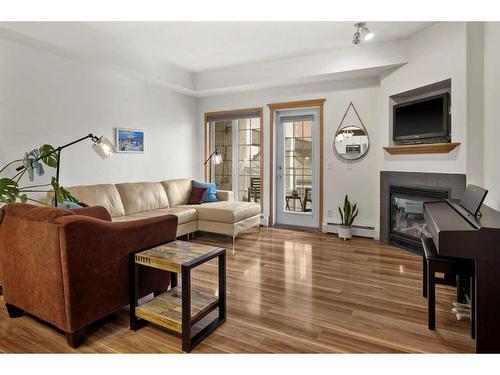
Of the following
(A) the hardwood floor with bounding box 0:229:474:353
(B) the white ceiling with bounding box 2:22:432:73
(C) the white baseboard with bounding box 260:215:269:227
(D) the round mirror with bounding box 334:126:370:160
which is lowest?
(A) the hardwood floor with bounding box 0:229:474:353

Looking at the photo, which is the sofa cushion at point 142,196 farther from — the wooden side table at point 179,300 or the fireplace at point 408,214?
the fireplace at point 408,214

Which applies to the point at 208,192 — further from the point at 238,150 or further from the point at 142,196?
the point at 238,150

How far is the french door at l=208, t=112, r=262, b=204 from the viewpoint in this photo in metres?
5.57

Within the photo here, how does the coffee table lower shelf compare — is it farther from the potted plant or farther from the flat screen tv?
the flat screen tv

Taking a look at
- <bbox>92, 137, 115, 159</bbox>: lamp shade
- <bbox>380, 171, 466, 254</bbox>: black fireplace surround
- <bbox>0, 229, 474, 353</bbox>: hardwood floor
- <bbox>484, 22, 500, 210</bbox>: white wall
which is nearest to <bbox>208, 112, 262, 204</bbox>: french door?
<bbox>380, 171, 466, 254</bbox>: black fireplace surround

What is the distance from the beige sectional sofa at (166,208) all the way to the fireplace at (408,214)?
1.99m

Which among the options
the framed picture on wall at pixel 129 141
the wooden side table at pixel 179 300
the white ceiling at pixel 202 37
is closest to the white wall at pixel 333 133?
the white ceiling at pixel 202 37

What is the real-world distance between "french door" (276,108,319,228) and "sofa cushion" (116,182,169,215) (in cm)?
207

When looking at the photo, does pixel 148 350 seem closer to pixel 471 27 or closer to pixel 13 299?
pixel 13 299

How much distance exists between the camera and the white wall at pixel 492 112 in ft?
8.21

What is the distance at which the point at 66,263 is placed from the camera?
65.6 inches

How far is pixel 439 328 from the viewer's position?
201cm

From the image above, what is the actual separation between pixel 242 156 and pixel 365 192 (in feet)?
7.81

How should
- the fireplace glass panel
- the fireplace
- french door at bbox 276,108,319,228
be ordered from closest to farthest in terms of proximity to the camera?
the fireplace, the fireplace glass panel, french door at bbox 276,108,319,228
